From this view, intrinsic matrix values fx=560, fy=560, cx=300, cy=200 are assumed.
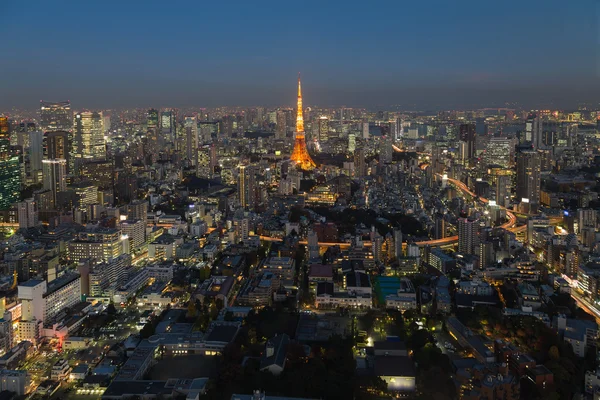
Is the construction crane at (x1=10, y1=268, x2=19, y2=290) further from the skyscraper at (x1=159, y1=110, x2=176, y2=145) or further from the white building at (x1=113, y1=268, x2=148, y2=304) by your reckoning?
the skyscraper at (x1=159, y1=110, x2=176, y2=145)

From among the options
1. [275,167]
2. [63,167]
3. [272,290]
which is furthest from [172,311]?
[275,167]

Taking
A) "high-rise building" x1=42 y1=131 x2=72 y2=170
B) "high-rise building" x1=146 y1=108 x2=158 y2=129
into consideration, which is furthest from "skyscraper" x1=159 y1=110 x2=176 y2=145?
"high-rise building" x1=42 y1=131 x2=72 y2=170

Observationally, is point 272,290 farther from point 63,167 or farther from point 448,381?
point 63,167

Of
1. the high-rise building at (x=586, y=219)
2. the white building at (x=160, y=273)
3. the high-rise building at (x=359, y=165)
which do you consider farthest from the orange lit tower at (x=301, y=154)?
the white building at (x=160, y=273)

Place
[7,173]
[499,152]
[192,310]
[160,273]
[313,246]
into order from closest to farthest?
[192,310]
[160,273]
[313,246]
[7,173]
[499,152]

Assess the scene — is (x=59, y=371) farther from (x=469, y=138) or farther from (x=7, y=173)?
(x=469, y=138)

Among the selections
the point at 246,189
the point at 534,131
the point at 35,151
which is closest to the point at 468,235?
the point at 246,189

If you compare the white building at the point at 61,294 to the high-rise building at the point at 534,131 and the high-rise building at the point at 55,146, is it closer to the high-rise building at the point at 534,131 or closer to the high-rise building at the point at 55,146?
the high-rise building at the point at 55,146
